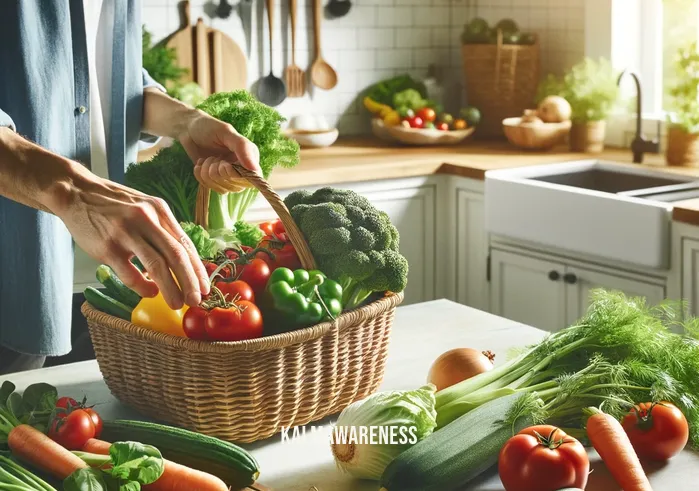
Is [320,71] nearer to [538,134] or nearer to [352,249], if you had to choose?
[538,134]

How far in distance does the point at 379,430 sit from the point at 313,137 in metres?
2.62

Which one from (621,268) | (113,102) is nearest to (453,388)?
(113,102)

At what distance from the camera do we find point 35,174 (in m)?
1.25

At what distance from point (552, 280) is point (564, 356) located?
5.52 ft

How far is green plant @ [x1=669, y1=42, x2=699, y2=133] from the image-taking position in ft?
10.8

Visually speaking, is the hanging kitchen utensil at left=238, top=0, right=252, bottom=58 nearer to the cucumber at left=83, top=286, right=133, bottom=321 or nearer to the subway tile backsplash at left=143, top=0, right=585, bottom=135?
the subway tile backsplash at left=143, top=0, right=585, bottom=135

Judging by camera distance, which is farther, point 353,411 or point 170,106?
point 170,106

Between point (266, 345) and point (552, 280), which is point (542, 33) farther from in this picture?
point (266, 345)

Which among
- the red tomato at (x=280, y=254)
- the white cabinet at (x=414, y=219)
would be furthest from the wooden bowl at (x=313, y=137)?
the red tomato at (x=280, y=254)

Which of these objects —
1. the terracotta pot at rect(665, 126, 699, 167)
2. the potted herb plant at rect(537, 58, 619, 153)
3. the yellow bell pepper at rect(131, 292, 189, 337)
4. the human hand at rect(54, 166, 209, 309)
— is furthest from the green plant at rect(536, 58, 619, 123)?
the human hand at rect(54, 166, 209, 309)

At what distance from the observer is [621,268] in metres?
2.86

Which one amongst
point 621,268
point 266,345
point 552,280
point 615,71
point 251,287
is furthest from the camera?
point 615,71

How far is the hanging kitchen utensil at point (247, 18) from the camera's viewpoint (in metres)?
3.85

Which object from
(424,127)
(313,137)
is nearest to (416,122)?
(424,127)
